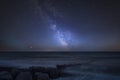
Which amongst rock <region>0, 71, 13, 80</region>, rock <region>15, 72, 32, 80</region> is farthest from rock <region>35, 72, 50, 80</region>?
rock <region>0, 71, 13, 80</region>

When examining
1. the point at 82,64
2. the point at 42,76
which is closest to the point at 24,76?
the point at 42,76

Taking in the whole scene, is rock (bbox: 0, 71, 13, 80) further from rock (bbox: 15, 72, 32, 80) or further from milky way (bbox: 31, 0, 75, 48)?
milky way (bbox: 31, 0, 75, 48)

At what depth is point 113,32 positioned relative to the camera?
2.46 m

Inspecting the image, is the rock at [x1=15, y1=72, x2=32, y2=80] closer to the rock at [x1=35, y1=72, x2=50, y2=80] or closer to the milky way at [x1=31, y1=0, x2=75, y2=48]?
the rock at [x1=35, y1=72, x2=50, y2=80]

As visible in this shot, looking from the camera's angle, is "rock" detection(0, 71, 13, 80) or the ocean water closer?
the ocean water

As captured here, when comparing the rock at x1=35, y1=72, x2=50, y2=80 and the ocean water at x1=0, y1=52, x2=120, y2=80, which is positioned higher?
the ocean water at x1=0, y1=52, x2=120, y2=80

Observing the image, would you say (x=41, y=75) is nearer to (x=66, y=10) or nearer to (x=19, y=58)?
(x=19, y=58)

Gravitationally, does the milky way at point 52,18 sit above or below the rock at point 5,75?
above

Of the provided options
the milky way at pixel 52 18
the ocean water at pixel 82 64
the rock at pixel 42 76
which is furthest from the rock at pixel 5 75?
the milky way at pixel 52 18

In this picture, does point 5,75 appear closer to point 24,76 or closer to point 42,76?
point 24,76

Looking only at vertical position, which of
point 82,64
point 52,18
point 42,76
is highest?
point 52,18

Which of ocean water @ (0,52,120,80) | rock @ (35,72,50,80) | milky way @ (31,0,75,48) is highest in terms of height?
milky way @ (31,0,75,48)

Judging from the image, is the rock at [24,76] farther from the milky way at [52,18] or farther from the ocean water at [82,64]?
the milky way at [52,18]

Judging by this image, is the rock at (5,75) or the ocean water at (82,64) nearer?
the ocean water at (82,64)
